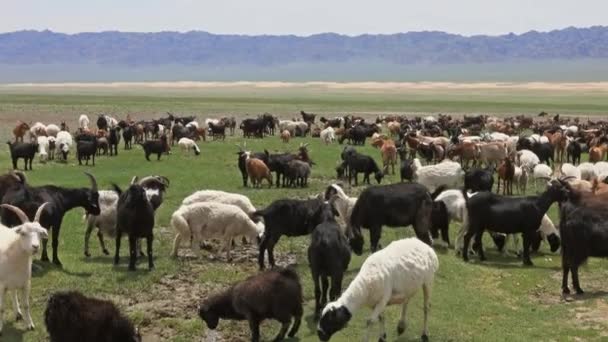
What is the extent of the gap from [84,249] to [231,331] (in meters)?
5.55

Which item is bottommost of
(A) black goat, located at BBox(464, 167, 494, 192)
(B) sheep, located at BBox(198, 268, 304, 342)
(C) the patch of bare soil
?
(C) the patch of bare soil

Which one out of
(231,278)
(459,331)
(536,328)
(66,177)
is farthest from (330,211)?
(66,177)

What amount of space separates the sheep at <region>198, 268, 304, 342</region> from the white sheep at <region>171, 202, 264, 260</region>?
13.1 feet

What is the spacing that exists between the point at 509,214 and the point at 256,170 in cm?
1068

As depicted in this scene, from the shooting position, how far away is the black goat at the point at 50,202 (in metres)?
13.2

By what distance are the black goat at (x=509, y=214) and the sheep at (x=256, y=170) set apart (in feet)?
32.5

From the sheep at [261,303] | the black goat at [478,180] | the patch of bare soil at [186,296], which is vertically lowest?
the patch of bare soil at [186,296]

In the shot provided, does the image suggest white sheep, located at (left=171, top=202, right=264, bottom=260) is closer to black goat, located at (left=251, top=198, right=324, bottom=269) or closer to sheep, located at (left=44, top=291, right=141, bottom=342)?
black goat, located at (left=251, top=198, right=324, bottom=269)

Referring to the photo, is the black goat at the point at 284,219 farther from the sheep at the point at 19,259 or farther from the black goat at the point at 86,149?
the black goat at the point at 86,149

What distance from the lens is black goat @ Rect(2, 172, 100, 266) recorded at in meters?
13.2

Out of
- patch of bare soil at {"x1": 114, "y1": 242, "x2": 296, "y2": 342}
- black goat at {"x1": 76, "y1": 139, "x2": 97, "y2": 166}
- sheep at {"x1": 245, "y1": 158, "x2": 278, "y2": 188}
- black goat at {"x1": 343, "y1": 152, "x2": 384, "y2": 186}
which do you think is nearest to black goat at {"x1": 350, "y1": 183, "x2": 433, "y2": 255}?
patch of bare soil at {"x1": 114, "y1": 242, "x2": 296, "y2": 342}

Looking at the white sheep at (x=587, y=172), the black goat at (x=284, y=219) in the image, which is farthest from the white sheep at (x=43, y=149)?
the white sheep at (x=587, y=172)

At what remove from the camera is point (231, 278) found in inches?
510

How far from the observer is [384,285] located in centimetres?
995
